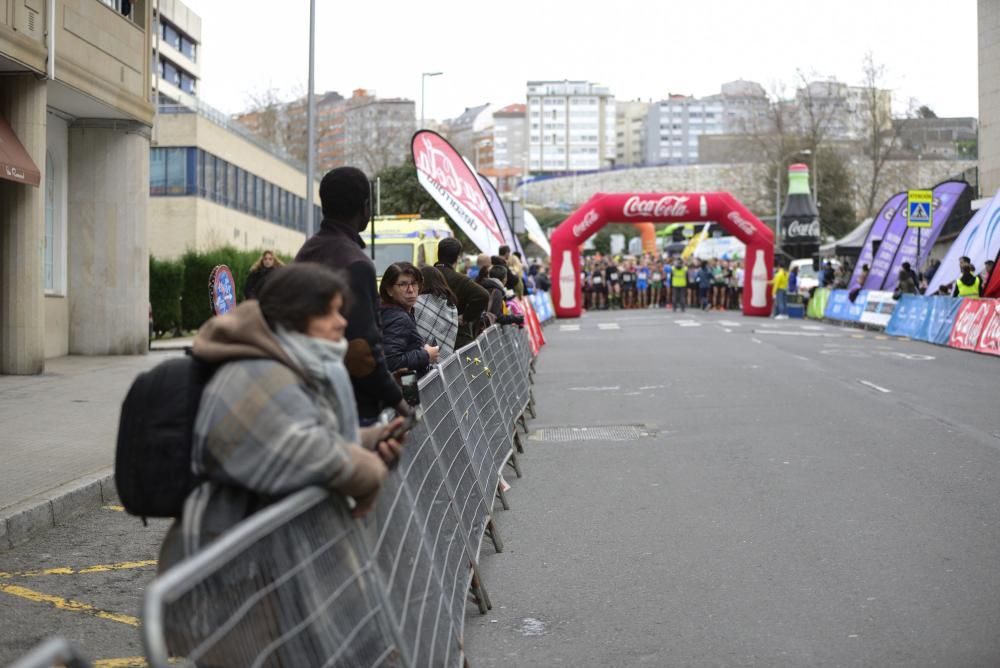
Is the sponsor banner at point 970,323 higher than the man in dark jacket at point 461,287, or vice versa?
the man in dark jacket at point 461,287

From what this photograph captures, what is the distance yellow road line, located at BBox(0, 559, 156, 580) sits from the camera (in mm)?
6777

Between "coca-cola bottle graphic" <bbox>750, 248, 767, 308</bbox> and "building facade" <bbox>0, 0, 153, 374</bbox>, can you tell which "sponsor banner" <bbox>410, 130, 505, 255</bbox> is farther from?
"coca-cola bottle graphic" <bbox>750, 248, 767, 308</bbox>

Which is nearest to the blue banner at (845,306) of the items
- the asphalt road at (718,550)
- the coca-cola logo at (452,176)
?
the coca-cola logo at (452,176)

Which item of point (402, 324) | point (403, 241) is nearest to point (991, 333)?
point (403, 241)

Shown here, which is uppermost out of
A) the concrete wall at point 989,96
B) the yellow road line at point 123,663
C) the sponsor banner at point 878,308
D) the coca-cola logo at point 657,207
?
the concrete wall at point 989,96

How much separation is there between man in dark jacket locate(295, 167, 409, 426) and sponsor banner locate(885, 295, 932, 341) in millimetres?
22897

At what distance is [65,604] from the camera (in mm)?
6180

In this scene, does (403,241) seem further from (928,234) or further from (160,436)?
(160,436)

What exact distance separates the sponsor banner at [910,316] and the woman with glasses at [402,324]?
21.2 metres

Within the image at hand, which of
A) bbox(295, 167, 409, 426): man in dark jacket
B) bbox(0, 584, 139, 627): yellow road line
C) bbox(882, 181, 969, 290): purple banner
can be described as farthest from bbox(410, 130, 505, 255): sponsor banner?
bbox(882, 181, 969, 290): purple banner

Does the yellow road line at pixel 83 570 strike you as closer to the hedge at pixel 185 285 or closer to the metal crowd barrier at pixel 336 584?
the metal crowd barrier at pixel 336 584

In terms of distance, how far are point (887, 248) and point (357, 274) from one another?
107ft

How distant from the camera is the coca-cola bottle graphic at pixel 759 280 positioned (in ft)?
133

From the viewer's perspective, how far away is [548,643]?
5.47m
